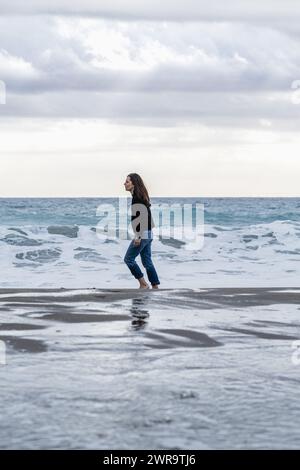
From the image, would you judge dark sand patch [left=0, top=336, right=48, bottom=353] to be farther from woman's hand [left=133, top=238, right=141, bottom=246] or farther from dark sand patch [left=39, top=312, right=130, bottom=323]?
woman's hand [left=133, top=238, right=141, bottom=246]

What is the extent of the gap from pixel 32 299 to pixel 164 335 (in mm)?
3855

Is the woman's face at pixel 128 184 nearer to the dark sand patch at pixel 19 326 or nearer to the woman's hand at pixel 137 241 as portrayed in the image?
the woman's hand at pixel 137 241

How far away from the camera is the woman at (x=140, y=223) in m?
13.4

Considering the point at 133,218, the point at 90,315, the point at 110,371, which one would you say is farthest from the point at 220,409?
the point at 133,218

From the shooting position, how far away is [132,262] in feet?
45.5

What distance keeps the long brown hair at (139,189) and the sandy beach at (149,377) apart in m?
2.68

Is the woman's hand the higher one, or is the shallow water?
the woman's hand

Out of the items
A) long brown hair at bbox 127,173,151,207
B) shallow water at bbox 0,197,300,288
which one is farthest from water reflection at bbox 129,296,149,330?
shallow water at bbox 0,197,300,288

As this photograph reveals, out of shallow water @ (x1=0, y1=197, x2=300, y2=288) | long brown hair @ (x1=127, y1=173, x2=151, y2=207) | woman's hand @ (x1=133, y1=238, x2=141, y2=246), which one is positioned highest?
long brown hair @ (x1=127, y1=173, x2=151, y2=207)

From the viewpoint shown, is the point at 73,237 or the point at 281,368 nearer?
the point at 281,368

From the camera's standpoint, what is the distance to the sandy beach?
4.79 metres

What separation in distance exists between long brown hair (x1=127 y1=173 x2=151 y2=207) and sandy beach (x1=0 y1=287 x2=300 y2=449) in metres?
2.68

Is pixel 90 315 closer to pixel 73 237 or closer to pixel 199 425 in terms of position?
pixel 199 425

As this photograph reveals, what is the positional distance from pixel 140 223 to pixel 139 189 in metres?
0.59
